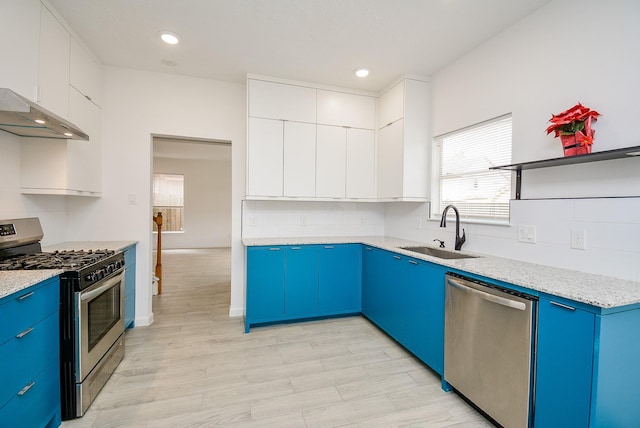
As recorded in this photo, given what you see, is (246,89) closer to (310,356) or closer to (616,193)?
(310,356)

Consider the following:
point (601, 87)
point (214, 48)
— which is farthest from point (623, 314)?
point (214, 48)

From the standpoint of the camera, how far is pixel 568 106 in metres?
1.97

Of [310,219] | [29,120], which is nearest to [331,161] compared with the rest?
[310,219]

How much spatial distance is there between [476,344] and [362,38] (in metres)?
2.52

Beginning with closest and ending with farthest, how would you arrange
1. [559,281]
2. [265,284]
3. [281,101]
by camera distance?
[559,281], [265,284], [281,101]

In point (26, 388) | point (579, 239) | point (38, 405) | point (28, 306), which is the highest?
point (579, 239)

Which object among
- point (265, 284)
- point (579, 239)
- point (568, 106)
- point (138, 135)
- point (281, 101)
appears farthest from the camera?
point (281, 101)

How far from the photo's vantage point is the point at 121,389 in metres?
2.10

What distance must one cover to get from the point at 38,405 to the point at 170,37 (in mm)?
2740

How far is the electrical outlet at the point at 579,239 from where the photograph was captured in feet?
6.03

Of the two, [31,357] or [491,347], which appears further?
[491,347]

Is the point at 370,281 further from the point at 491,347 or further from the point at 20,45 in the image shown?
the point at 20,45

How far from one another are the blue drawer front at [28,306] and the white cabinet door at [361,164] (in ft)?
9.21

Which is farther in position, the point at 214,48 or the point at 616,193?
the point at 214,48
